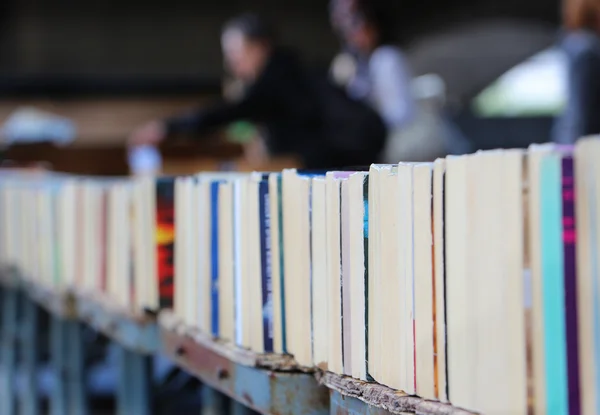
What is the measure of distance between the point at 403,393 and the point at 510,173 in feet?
0.83

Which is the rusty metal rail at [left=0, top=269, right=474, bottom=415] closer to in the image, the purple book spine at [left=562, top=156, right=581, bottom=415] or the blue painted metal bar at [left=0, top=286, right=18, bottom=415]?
the blue painted metal bar at [left=0, top=286, right=18, bottom=415]

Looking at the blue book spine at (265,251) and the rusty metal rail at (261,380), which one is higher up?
the blue book spine at (265,251)

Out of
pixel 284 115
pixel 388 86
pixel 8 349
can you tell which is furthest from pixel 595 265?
pixel 388 86

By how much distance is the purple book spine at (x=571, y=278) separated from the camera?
65 centimetres

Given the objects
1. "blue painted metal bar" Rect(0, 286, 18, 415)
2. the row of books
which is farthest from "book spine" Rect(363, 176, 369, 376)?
"blue painted metal bar" Rect(0, 286, 18, 415)

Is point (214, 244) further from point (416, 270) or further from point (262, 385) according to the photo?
point (416, 270)

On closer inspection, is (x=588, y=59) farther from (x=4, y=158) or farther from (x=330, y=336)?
(x=4, y=158)

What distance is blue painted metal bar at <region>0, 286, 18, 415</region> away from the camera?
2252 millimetres

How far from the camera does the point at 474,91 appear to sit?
9.11 metres

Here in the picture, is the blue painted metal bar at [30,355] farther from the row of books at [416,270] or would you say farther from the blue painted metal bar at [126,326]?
the row of books at [416,270]

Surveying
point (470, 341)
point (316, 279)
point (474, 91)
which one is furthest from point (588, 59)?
point (474, 91)

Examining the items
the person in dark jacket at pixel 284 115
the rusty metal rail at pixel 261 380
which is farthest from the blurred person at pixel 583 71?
the rusty metal rail at pixel 261 380

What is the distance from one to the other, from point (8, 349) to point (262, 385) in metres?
1.49

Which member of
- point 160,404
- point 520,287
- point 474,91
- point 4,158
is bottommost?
point 160,404
